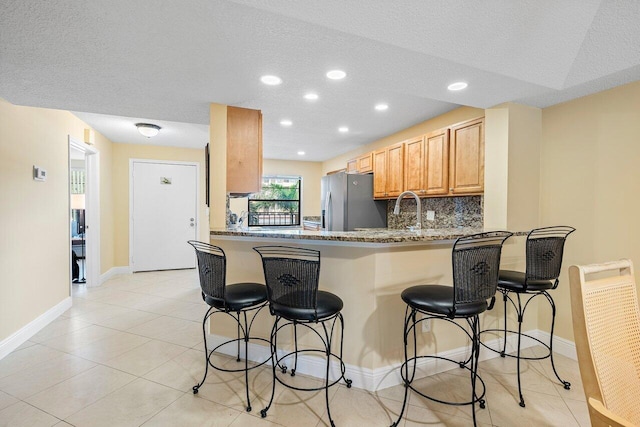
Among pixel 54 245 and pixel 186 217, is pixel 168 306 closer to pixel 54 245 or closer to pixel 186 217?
pixel 54 245

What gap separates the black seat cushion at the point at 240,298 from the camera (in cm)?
185

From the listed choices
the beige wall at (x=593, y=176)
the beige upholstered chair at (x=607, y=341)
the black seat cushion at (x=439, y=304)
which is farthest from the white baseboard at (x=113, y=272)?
the beige wall at (x=593, y=176)

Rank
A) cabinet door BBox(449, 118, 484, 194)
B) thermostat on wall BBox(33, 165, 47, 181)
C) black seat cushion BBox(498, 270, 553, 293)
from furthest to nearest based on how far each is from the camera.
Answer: thermostat on wall BBox(33, 165, 47, 181), cabinet door BBox(449, 118, 484, 194), black seat cushion BBox(498, 270, 553, 293)

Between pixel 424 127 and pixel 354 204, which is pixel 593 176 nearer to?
pixel 424 127

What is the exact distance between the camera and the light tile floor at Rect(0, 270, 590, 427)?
1759mm

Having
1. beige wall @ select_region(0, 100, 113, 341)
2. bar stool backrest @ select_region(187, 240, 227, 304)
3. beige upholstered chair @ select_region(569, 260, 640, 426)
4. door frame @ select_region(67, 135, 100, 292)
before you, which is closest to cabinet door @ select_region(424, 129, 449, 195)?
beige upholstered chair @ select_region(569, 260, 640, 426)

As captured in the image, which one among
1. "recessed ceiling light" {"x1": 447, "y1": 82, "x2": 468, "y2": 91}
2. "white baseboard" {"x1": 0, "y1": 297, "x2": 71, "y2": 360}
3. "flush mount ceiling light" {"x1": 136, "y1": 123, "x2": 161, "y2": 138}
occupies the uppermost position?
"flush mount ceiling light" {"x1": 136, "y1": 123, "x2": 161, "y2": 138}

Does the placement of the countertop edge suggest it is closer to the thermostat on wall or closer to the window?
the thermostat on wall

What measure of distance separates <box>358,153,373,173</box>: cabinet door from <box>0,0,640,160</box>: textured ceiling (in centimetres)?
169

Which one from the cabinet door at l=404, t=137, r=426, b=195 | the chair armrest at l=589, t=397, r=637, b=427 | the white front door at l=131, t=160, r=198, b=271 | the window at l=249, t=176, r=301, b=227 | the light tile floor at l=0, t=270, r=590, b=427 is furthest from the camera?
the window at l=249, t=176, r=301, b=227

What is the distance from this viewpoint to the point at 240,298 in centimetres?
188

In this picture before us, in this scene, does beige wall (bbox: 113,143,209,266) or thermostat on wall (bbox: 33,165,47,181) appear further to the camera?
beige wall (bbox: 113,143,209,266)

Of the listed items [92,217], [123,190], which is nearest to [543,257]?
[92,217]

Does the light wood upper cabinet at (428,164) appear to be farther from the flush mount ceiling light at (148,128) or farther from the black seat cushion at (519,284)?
the flush mount ceiling light at (148,128)
